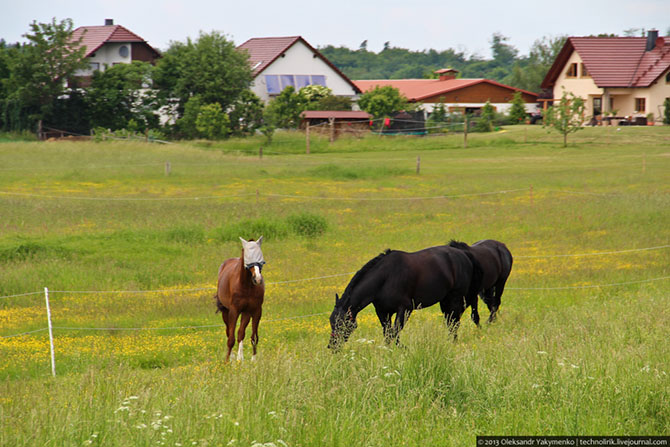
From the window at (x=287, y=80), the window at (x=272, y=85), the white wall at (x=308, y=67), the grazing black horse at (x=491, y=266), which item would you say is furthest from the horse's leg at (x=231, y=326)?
the white wall at (x=308, y=67)

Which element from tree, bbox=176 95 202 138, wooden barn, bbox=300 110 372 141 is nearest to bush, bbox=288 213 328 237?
wooden barn, bbox=300 110 372 141

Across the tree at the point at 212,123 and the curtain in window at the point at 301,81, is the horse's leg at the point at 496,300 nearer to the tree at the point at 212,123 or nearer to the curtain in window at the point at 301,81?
the tree at the point at 212,123

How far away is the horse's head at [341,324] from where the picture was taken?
897 cm

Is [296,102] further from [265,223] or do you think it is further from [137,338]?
[137,338]

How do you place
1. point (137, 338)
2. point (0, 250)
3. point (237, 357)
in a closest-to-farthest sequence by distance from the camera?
1. point (237, 357)
2. point (137, 338)
3. point (0, 250)

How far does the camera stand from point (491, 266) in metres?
12.3

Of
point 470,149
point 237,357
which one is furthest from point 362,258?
point 470,149

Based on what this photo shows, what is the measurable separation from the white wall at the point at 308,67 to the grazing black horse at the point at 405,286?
62888 millimetres

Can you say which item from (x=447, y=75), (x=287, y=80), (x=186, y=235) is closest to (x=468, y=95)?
(x=447, y=75)

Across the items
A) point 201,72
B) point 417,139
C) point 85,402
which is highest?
point 201,72

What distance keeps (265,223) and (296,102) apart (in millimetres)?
39723

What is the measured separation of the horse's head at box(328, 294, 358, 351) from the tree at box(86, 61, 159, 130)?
4971 cm

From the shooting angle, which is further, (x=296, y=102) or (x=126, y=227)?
(x=296, y=102)

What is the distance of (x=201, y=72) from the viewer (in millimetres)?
57719
